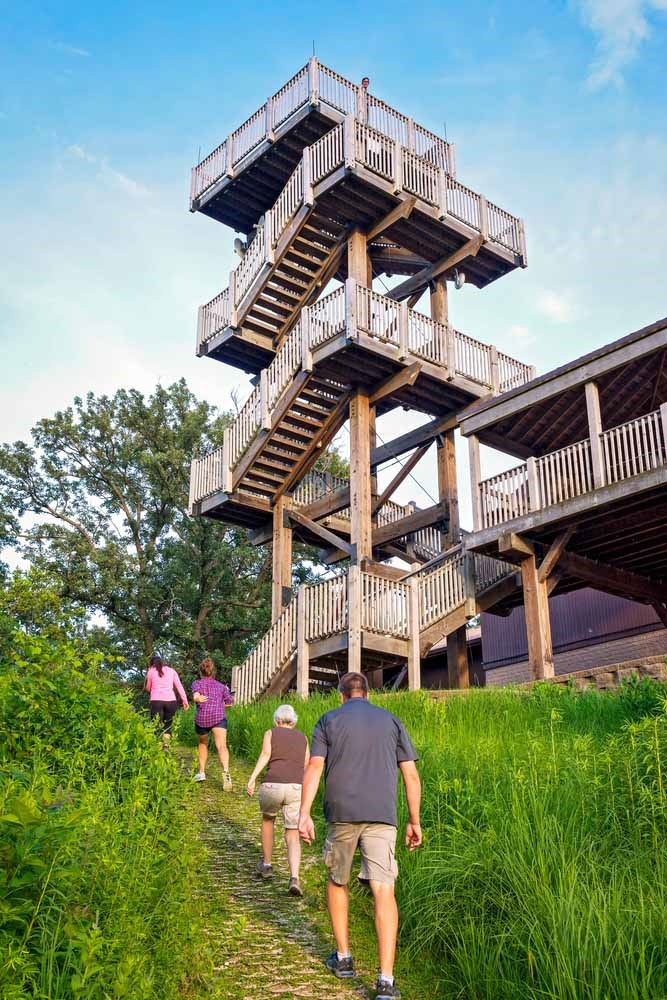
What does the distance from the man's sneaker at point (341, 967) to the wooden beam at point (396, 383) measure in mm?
13983

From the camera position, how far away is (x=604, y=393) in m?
18.8

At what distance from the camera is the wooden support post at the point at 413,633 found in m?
17.4

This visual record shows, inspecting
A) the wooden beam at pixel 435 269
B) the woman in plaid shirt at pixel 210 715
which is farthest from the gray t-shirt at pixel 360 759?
the wooden beam at pixel 435 269

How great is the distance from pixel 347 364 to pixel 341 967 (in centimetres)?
1419

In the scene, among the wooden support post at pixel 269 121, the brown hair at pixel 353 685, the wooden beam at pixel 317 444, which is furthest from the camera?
the wooden support post at pixel 269 121

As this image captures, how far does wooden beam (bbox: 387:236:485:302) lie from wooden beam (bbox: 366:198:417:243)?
1.50m

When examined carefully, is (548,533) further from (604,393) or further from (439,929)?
(439,929)

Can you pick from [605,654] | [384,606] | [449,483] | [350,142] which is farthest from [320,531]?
[350,142]

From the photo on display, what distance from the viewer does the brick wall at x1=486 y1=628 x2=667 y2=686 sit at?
70.1 feet

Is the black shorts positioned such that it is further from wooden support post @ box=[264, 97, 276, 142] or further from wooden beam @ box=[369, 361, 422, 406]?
wooden support post @ box=[264, 97, 276, 142]

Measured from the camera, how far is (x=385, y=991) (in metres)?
5.57

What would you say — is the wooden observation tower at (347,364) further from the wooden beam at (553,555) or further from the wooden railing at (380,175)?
the wooden beam at (553,555)

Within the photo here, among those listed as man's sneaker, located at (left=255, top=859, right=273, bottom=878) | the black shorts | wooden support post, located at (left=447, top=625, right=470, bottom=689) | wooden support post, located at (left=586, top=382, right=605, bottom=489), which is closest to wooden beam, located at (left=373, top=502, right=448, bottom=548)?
wooden support post, located at (left=447, top=625, right=470, bottom=689)

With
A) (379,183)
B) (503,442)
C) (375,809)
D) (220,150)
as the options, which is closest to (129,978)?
(375,809)
